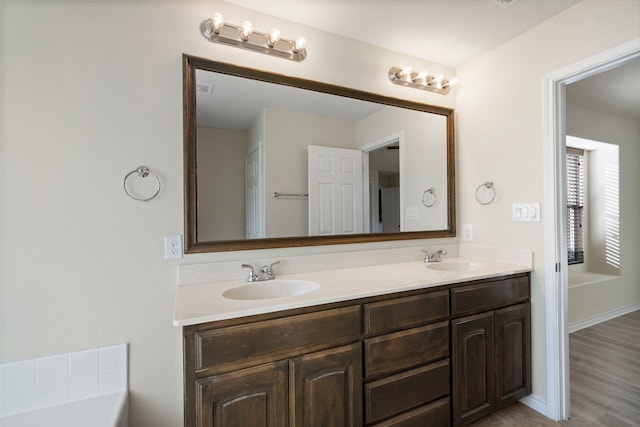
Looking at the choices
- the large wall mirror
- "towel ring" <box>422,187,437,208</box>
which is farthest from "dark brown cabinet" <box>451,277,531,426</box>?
"towel ring" <box>422,187,437,208</box>

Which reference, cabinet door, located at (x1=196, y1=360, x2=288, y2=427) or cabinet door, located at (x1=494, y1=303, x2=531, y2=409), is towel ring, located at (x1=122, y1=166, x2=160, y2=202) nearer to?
cabinet door, located at (x1=196, y1=360, x2=288, y2=427)

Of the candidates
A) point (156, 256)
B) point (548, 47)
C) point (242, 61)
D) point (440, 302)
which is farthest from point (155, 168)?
point (548, 47)

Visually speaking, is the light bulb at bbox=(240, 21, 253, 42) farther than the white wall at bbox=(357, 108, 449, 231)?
No

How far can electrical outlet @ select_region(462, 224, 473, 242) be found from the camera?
2409 millimetres

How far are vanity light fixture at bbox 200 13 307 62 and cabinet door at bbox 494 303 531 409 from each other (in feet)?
6.62

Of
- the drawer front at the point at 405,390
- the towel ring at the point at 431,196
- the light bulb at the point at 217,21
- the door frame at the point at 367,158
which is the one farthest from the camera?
the towel ring at the point at 431,196

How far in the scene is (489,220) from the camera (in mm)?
2270

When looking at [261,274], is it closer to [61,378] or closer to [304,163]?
[304,163]

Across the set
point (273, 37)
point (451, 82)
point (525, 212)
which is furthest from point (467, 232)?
point (273, 37)

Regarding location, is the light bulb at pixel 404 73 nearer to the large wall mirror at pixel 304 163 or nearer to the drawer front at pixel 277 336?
the large wall mirror at pixel 304 163

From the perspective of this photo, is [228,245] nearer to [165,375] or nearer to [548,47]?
[165,375]

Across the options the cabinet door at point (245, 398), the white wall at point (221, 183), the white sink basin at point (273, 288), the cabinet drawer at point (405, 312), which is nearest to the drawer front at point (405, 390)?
the cabinet drawer at point (405, 312)

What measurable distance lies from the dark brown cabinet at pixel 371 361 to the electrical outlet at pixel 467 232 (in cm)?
51

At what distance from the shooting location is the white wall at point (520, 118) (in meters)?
1.70
